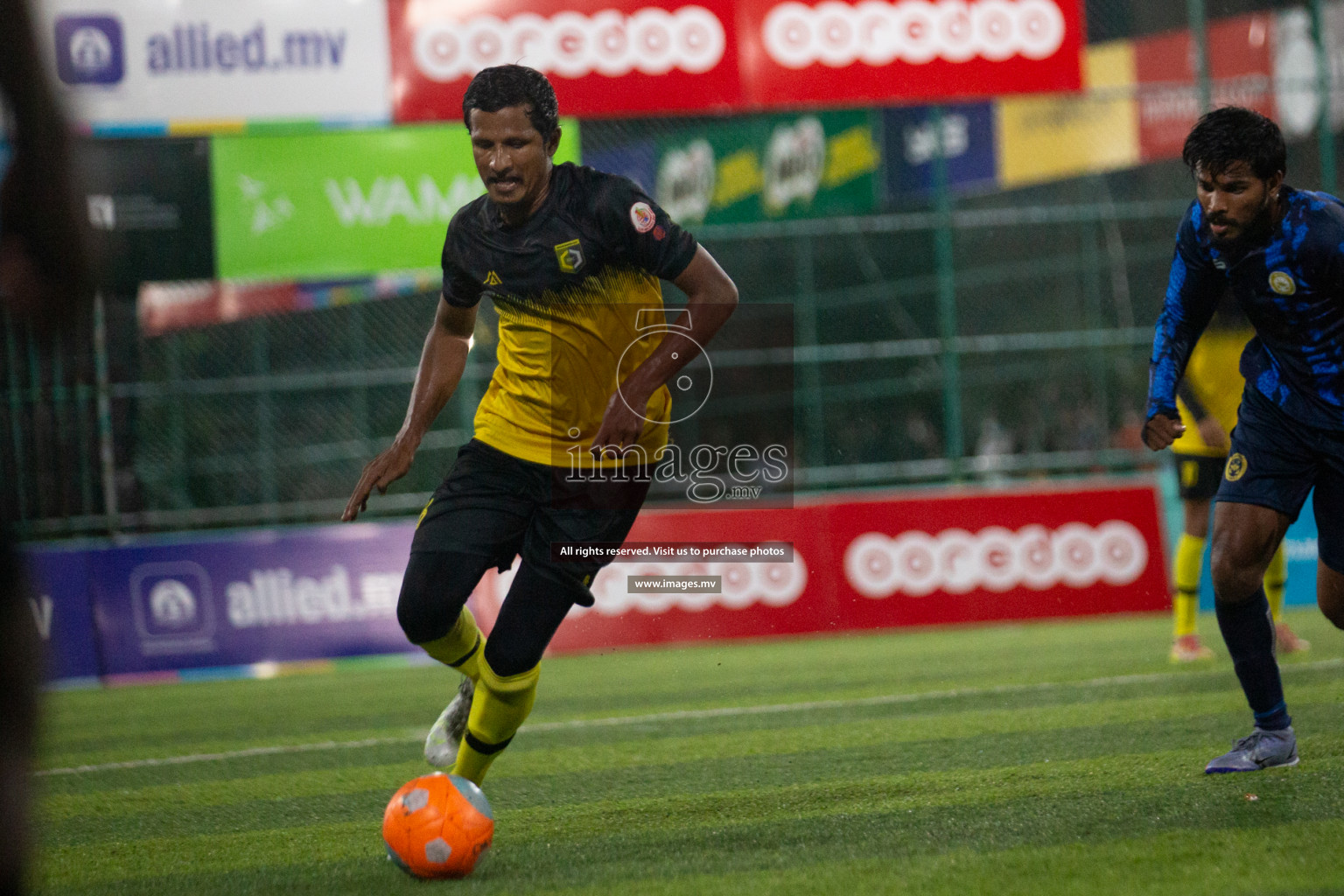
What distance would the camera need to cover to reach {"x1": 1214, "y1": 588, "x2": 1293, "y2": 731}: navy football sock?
4.79 metres

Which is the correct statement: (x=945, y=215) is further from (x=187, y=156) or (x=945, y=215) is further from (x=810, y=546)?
(x=187, y=156)

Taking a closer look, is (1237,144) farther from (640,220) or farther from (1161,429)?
(640,220)

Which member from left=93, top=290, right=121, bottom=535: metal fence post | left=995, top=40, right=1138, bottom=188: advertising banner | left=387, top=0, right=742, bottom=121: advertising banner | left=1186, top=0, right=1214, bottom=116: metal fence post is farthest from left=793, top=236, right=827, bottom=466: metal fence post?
left=93, top=290, right=121, bottom=535: metal fence post

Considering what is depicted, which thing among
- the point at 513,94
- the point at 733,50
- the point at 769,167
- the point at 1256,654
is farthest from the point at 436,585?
the point at 769,167

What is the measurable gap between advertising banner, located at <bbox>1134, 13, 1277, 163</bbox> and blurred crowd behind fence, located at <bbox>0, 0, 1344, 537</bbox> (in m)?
0.06

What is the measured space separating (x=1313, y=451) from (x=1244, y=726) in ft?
5.54

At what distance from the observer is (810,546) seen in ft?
39.4

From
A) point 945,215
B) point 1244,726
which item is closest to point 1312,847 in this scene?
point 1244,726

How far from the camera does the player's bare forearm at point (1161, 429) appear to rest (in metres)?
4.62

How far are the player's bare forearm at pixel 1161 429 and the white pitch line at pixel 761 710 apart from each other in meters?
3.28

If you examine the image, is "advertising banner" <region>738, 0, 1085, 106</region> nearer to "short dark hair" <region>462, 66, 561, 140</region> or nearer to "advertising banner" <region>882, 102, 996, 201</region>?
"advertising banner" <region>882, 102, 996, 201</region>

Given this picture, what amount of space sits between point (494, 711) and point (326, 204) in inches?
385

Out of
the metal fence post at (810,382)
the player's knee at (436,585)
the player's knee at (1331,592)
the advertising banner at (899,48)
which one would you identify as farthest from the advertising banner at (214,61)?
the player's knee at (1331,592)

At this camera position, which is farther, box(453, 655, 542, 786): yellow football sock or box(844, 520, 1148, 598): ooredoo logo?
box(844, 520, 1148, 598): ooredoo logo
